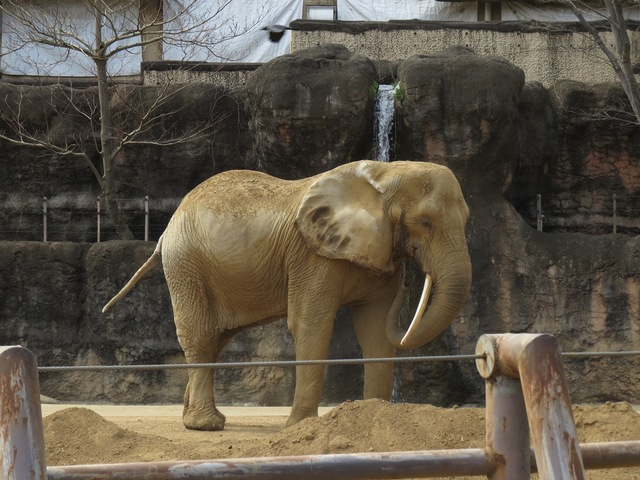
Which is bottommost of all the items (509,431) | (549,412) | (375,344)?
(375,344)

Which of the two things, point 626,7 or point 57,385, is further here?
point 626,7

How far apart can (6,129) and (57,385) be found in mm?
4010

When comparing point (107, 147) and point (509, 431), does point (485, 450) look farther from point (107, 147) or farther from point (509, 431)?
point (107, 147)

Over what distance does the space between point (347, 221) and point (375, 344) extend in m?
1.13

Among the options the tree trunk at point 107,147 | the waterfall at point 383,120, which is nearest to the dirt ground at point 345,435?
the waterfall at point 383,120

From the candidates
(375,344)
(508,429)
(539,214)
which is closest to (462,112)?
(539,214)

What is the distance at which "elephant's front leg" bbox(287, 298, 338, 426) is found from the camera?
372 inches

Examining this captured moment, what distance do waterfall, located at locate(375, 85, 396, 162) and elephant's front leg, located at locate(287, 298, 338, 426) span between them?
4.72m

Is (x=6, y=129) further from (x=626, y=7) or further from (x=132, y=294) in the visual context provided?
(x=626, y=7)

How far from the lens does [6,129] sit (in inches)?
621

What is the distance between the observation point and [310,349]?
953cm

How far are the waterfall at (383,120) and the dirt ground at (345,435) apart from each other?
6812mm

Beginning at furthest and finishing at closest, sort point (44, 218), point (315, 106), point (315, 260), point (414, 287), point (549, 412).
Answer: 1. point (44, 218)
2. point (315, 106)
3. point (414, 287)
4. point (315, 260)
5. point (549, 412)

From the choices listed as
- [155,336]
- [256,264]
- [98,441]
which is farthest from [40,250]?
[98,441]
